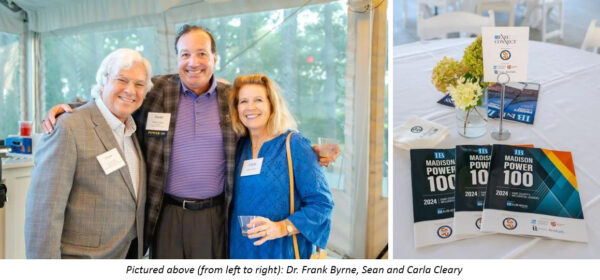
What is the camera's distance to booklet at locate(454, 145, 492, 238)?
94cm

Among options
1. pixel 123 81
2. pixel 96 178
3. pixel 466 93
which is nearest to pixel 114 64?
pixel 123 81

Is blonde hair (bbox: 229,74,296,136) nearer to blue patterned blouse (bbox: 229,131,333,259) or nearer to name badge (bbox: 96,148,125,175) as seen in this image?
blue patterned blouse (bbox: 229,131,333,259)

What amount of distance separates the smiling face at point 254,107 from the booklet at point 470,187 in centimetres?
63

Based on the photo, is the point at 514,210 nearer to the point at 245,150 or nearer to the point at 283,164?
the point at 283,164

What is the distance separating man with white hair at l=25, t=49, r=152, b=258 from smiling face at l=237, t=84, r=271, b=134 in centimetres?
34

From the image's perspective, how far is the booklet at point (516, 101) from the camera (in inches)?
54.3

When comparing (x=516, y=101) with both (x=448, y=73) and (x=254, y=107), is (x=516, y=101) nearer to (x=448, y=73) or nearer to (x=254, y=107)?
(x=448, y=73)

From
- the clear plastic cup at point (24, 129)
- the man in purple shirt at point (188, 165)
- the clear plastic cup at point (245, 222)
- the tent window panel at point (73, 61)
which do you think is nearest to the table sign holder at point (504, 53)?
the man in purple shirt at point (188, 165)

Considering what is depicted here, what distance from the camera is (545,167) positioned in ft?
3.51

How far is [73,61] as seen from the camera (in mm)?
2848

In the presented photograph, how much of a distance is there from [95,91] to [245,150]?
0.54 m

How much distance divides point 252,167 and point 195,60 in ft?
1.49

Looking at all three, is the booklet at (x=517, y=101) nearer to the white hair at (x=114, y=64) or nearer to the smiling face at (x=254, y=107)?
the smiling face at (x=254, y=107)

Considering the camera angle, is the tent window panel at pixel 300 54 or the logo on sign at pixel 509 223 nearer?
the logo on sign at pixel 509 223
